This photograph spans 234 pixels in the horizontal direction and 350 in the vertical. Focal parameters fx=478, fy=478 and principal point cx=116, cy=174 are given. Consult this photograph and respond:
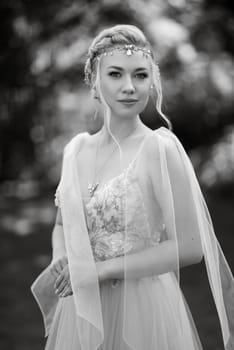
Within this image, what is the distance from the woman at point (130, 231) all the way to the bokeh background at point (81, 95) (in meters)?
2.34

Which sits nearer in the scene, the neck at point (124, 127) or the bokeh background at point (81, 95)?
the neck at point (124, 127)

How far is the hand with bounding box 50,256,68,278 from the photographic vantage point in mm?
1702

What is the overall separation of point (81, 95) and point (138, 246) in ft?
11.7

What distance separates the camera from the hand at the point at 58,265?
67.0 inches

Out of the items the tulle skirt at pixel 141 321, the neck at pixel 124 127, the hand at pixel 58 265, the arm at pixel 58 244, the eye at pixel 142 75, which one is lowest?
the tulle skirt at pixel 141 321

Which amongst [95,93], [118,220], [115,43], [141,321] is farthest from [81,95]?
[141,321]

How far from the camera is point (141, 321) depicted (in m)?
1.63

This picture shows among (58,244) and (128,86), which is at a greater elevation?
(128,86)

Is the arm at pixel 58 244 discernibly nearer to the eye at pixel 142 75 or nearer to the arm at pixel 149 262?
the arm at pixel 149 262

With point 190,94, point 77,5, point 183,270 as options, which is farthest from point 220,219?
point 77,5

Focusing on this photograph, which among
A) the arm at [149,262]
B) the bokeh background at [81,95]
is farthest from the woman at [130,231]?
the bokeh background at [81,95]

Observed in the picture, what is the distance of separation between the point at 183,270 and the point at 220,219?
95cm

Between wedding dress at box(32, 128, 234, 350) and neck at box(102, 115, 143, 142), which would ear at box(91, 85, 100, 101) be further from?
wedding dress at box(32, 128, 234, 350)

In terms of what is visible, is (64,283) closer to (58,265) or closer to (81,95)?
(58,265)
